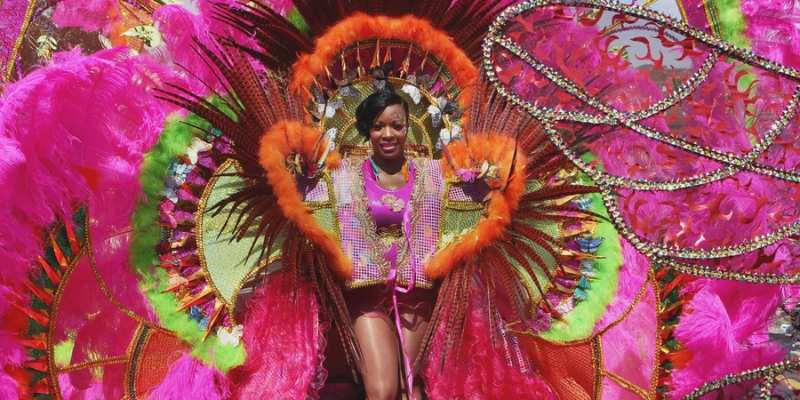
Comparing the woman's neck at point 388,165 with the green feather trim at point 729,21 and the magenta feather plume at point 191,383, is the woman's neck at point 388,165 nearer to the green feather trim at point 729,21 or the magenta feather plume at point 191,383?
the magenta feather plume at point 191,383

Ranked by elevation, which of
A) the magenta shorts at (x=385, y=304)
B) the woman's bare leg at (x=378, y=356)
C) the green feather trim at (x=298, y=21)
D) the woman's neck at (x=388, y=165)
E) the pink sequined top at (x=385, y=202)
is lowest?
the woman's bare leg at (x=378, y=356)

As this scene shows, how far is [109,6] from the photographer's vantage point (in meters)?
3.97

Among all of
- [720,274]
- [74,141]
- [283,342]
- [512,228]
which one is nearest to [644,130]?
[720,274]

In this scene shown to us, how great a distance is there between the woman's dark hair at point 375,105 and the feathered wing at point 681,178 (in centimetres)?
49

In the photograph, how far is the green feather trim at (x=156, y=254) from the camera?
404 cm

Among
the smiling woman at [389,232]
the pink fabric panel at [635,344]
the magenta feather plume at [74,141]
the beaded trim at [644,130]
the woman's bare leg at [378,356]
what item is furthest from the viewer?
the pink fabric panel at [635,344]

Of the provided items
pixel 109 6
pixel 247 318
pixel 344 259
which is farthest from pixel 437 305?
pixel 109 6

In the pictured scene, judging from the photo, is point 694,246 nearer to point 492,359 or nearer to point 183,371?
point 492,359

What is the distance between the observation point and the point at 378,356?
12.2ft

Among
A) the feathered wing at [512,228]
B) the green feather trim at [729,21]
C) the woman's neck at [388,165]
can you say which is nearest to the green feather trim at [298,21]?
the woman's neck at [388,165]

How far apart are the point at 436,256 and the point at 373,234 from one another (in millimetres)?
301

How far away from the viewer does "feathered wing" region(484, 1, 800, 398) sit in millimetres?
3797

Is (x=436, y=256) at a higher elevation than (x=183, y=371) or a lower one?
higher

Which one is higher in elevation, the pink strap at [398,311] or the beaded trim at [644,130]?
the beaded trim at [644,130]
